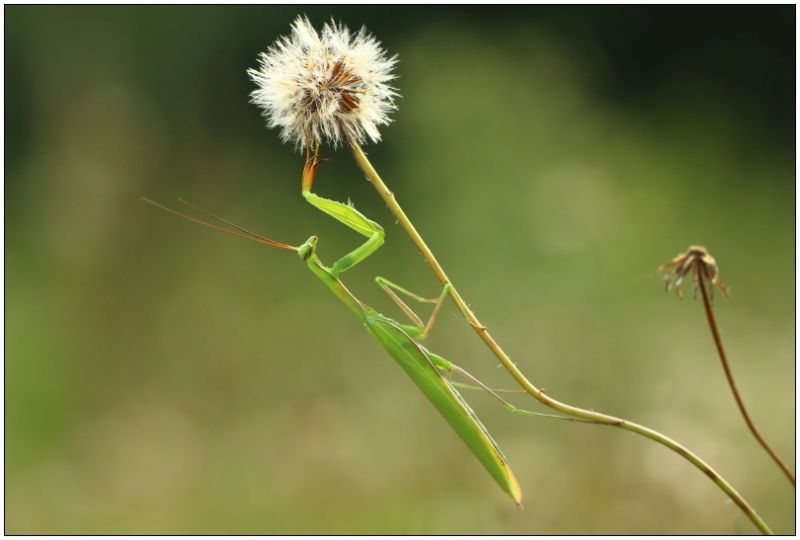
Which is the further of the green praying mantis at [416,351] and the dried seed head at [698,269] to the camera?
the green praying mantis at [416,351]

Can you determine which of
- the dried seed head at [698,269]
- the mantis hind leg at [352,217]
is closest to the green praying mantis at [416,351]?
the mantis hind leg at [352,217]

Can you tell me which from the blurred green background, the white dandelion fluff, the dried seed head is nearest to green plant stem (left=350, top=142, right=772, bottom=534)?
the white dandelion fluff

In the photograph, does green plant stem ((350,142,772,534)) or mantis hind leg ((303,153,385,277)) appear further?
mantis hind leg ((303,153,385,277))

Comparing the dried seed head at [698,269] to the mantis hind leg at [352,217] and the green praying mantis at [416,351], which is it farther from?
the mantis hind leg at [352,217]

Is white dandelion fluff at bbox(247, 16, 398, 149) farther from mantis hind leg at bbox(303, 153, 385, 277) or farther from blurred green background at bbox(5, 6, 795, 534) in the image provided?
blurred green background at bbox(5, 6, 795, 534)

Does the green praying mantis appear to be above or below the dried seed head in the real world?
below

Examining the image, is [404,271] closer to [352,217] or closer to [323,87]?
[352,217]
